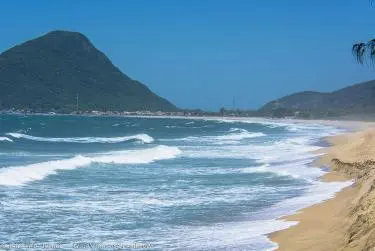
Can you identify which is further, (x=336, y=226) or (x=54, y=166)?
(x=54, y=166)

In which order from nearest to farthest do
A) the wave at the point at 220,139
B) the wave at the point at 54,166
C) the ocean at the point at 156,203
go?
1. the ocean at the point at 156,203
2. the wave at the point at 54,166
3. the wave at the point at 220,139

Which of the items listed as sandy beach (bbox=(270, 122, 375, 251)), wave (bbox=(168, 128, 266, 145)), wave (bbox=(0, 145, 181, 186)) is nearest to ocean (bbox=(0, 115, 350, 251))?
wave (bbox=(0, 145, 181, 186))

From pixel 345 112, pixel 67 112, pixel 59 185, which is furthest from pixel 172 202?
pixel 67 112

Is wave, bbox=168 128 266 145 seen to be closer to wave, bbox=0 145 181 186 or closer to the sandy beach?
wave, bbox=0 145 181 186

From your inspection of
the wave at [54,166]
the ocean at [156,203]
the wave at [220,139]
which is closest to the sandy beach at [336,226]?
the ocean at [156,203]

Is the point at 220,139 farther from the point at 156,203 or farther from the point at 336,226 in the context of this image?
the point at 336,226

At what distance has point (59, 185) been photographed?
2070cm

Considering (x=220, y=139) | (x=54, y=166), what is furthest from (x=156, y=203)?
(x=220, y=139)

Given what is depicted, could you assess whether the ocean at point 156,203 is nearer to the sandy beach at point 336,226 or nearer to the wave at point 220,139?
the sandy beach at point 336,226

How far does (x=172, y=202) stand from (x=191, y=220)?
2.76 m

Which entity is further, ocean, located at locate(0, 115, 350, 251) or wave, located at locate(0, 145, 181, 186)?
wave, located at locate(0, 145, 181, 186)

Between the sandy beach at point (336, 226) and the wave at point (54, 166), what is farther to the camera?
the wave at point (54, 166)

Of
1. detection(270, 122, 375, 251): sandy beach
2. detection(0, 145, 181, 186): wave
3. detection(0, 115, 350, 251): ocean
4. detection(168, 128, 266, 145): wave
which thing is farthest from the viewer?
detection(168, 128, 266, 145): wave

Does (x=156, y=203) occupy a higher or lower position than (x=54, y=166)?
lower
